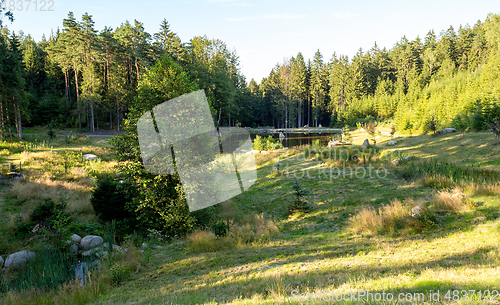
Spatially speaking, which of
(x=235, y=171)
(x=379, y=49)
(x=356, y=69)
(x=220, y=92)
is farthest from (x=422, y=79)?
(x=235, y=171)

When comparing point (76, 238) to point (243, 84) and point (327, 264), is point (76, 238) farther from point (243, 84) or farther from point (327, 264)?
point (243, 84)

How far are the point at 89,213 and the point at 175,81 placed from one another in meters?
7.23

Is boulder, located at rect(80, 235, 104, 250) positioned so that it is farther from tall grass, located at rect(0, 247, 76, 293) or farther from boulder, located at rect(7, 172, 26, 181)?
boulder, located at rect(7, 172, 26, 181)

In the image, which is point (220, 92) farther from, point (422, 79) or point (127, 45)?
point (422, 79)

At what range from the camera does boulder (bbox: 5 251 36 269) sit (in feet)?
24.8

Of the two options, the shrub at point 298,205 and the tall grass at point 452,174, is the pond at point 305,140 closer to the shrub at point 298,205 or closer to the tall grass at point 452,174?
the tall grass at point 452,174

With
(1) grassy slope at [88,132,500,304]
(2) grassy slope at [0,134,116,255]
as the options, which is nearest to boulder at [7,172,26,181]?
(2) grassy slope at [0,134,116,255]

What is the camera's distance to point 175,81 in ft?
32.8

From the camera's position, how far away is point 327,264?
586 centimetres

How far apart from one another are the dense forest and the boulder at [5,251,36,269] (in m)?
12.9

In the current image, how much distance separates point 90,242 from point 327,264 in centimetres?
816

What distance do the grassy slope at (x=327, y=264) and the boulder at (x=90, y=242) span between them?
2479 mm
